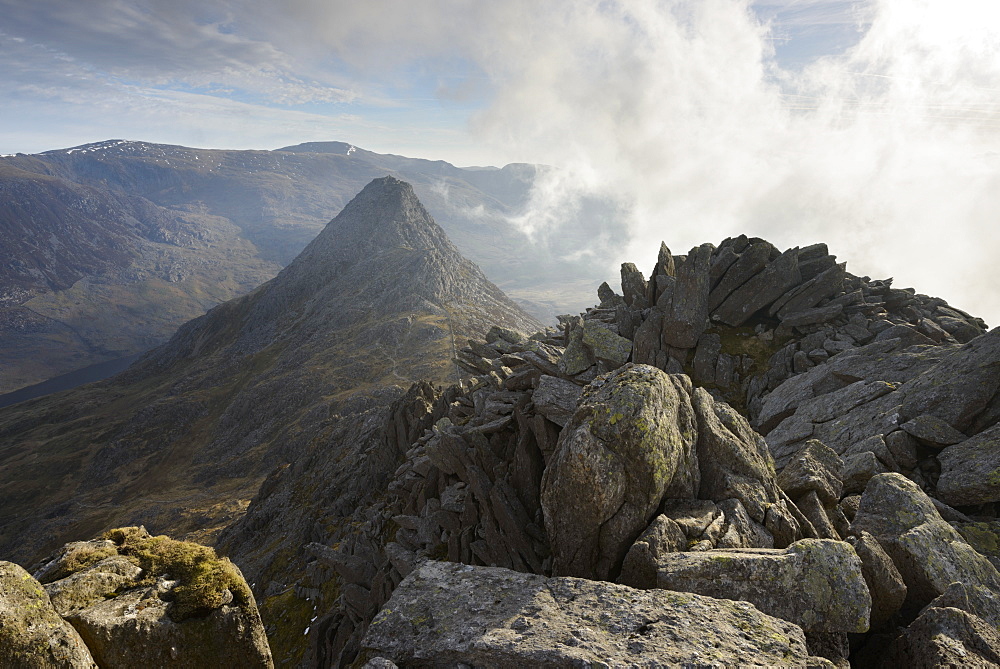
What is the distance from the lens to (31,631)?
9.27 m

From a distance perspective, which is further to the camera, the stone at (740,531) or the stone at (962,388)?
the stone at (962,388)

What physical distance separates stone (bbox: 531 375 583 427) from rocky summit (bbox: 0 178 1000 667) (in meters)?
0.18

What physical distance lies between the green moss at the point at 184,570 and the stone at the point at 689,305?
3536 centimetres

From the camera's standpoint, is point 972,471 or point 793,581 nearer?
point 793,581

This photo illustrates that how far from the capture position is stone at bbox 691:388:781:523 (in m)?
16.2

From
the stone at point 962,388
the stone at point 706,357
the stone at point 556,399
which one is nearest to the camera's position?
the stone at point 962,388

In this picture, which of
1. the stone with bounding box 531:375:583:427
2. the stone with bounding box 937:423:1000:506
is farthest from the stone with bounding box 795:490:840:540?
the stone with bounding box 531:375:583:427

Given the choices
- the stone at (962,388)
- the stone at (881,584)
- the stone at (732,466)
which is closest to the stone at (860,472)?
the stone at (962,388)

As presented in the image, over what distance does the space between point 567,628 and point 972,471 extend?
21.6 metres

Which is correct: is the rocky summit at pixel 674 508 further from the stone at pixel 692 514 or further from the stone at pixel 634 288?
the stone at pixel 634 288

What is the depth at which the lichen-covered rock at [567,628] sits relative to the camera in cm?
962

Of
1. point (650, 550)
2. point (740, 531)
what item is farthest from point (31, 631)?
point (740, 531)

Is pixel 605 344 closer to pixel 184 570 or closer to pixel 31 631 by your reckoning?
pixel 184 570

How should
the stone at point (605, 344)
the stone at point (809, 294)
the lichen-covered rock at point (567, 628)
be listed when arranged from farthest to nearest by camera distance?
the stone at point (809, 294) < the stone at point (605, 344) < the lichen-covered rock at point (567, 628)
